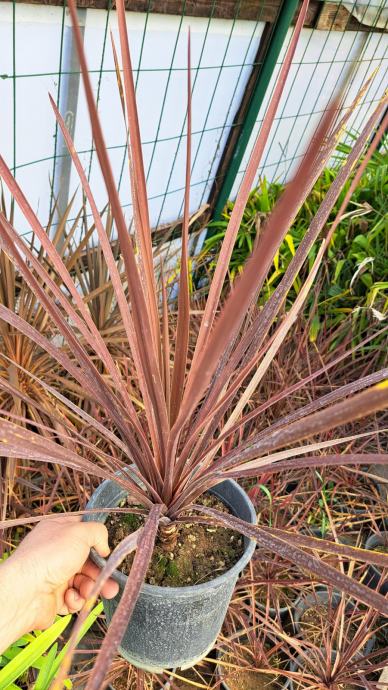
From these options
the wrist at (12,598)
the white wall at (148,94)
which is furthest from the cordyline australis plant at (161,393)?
the white wall at (148,94)

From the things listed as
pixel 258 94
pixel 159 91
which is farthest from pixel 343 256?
pixel 159 91

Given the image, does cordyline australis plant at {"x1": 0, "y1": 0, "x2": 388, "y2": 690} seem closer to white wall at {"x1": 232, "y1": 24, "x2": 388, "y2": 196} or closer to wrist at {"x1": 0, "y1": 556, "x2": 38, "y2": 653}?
wrist at {"x1": 0, "y1": 556, "x2": 38, "y2": 653}

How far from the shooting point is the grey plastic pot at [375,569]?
132cm

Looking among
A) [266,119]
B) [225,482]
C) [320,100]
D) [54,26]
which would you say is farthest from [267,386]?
[320,100]

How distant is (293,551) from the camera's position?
468mm

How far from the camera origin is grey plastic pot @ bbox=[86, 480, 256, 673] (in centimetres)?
56

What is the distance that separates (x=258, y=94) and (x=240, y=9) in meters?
0.32

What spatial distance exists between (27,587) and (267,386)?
39.1 inches

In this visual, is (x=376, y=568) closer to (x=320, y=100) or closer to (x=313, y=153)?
(x=313, y=153)

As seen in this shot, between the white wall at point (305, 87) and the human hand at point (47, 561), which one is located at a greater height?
the white wall at point (305, 87)

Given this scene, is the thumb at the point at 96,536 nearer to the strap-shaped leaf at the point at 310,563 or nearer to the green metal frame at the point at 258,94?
the strap-shaped leaf at the point at 310,563

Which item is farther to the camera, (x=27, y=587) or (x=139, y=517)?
(x=139, y=517)

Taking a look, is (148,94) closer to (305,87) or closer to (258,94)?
(258,94)

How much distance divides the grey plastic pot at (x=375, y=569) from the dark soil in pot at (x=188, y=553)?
0.77 metres
